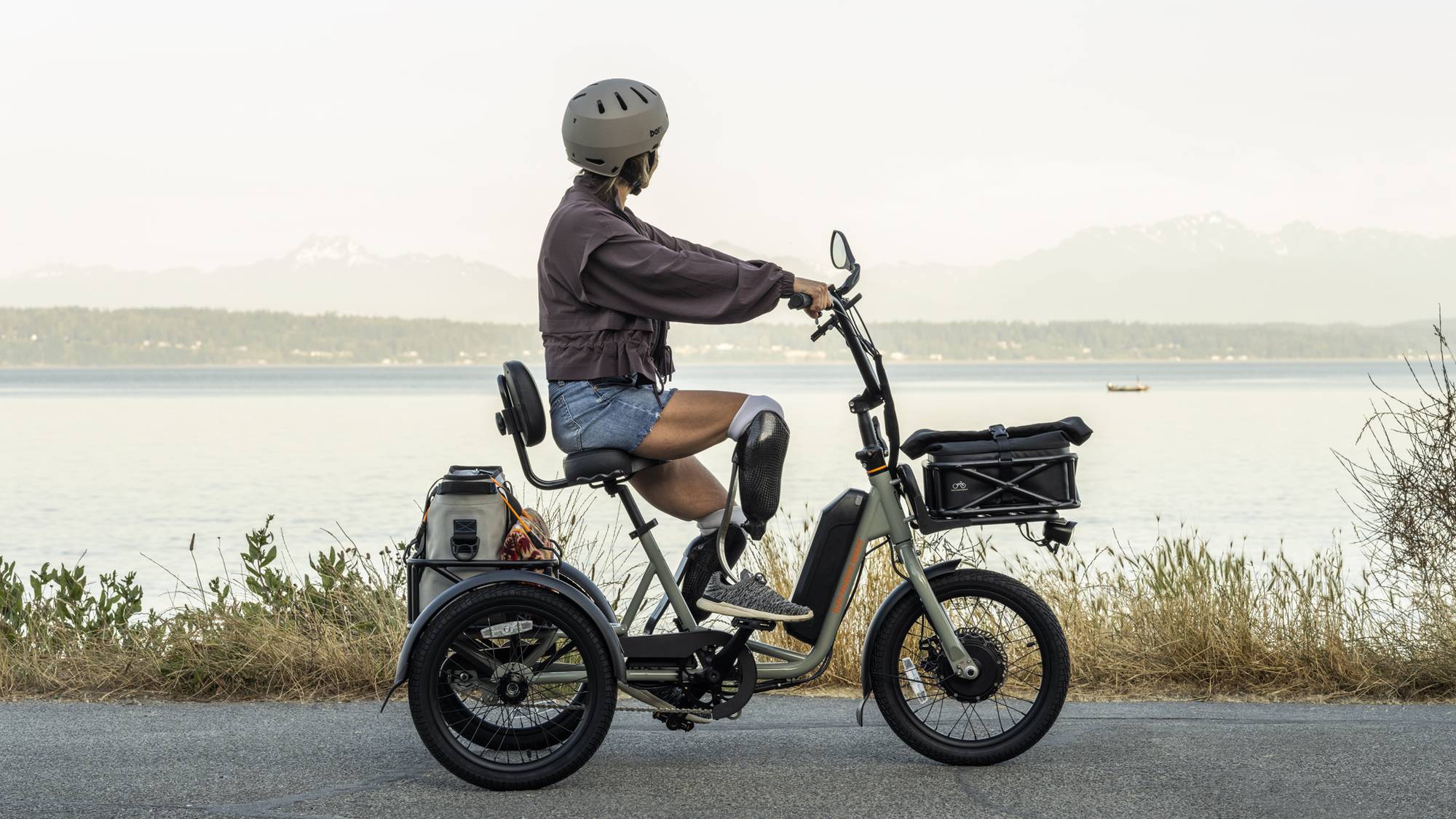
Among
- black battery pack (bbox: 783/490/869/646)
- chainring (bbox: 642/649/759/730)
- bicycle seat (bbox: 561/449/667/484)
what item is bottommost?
chainring (bbox: 642/649/759/730)

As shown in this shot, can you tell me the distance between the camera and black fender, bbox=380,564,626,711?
15.4ft

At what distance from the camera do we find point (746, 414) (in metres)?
4.71

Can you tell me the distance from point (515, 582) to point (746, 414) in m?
0.94

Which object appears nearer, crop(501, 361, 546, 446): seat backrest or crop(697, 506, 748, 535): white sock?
crop(501, 361, 546, 446): seat backrest

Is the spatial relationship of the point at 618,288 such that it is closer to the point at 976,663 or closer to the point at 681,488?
the point at 681,488

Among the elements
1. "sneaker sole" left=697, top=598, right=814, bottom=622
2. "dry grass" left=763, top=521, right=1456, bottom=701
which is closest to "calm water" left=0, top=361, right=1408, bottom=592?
"dry grass" left=763, top=521, right=1456, bottom=701

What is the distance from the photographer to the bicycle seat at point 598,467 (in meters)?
4.68

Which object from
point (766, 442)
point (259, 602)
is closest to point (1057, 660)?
point (766, 442)

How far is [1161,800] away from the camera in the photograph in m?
4.54

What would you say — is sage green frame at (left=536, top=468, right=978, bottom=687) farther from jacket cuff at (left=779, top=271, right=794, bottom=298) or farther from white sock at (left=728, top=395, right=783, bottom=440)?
jacket cuff at (left=779, top=271, right=794, bottom=298)

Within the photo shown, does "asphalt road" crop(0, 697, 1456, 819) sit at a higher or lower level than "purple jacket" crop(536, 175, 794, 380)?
lower

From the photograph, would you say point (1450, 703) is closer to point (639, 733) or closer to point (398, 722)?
point (639, 733)

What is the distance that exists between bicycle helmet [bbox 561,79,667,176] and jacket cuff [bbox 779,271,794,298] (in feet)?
2.24

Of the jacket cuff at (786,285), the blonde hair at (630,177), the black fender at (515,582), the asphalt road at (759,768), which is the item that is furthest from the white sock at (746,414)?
the asphalt road at (759,768)
